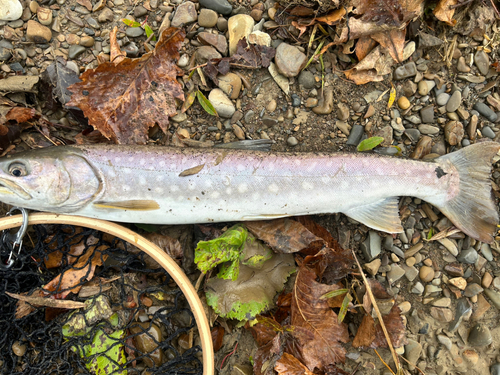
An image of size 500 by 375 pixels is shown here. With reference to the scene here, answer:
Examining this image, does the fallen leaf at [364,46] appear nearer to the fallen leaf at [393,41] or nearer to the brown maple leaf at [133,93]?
the fallen leaf at [393,41]

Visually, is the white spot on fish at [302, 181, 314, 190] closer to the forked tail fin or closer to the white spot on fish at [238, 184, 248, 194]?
the white spot on fish at [238, 184, 248, 194]

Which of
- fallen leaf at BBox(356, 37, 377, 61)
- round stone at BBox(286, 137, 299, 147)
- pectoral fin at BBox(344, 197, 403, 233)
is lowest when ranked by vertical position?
pectoral fin at BBox(344, 197, 403, 233)

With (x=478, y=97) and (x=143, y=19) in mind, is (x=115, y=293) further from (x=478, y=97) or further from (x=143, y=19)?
(x=478, y=97)

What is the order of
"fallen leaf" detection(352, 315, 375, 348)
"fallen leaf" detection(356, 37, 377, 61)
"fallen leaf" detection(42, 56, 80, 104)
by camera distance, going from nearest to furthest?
"fallen leaf" detection(352, 315, 375, 348)
"fallen leaf" detection(42, 56, 80, 104)
"fallen leaf" detection(356, 37, 377, 61)

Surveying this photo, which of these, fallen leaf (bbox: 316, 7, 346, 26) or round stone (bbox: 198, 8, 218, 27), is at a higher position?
fallen leaf (bbox: 316, 7, 346, 26)

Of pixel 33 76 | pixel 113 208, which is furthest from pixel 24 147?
pixel 113 208

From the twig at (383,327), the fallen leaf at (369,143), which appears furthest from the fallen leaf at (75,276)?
the fallen leaf at (369,143)

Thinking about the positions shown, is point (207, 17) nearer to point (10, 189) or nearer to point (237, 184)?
point (237, 184)

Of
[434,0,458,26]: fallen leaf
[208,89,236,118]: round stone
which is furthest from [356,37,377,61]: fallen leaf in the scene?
[208,89,236,118]: round stone
